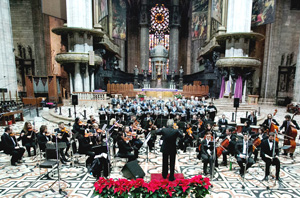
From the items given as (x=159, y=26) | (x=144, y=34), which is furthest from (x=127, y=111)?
(x=159, y=26)

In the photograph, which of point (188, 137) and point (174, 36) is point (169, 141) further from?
point (174, 36)

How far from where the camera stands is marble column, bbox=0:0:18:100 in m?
14.7

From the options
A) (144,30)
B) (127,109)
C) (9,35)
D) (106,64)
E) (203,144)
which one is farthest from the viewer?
(144,30)

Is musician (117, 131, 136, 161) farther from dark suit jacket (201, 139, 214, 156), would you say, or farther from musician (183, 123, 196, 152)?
musician (183, 123, 196, 152)

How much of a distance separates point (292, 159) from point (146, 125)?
607 centimetres

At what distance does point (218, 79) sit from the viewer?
73.3ft

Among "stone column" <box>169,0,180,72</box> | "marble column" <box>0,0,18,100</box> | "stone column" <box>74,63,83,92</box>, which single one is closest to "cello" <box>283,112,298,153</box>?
"stone column" <box>74,63,83,92</box>

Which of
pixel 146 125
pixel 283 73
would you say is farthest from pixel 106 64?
pixel 283 73

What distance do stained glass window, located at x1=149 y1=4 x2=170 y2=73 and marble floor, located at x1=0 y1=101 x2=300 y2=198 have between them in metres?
33.5

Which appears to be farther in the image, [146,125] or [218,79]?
[218,79]

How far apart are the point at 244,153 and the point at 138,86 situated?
23.9 meters

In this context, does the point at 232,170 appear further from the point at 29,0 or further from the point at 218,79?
the point at 29,0

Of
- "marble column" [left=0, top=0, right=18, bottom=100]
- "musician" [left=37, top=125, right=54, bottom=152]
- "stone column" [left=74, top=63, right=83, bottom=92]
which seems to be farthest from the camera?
"stone column" [left=74, top=63, right=83, bottom=92]

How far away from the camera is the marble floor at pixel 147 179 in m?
4.71
